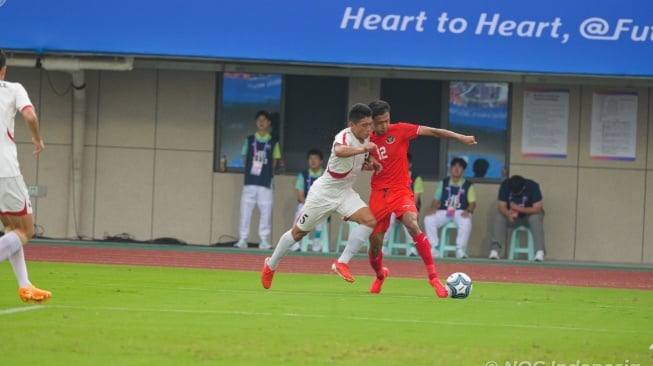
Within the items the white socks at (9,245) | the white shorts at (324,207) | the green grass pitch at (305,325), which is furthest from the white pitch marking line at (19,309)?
the white shorts at (324,207)

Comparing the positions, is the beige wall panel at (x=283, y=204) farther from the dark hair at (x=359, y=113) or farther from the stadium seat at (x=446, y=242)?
the dark hair at (x=359, y=113)

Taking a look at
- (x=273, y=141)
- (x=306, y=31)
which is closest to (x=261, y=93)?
(x=273, y=141)

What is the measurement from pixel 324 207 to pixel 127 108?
10244mm

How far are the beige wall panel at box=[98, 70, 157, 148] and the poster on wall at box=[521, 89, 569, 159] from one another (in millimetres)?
6979

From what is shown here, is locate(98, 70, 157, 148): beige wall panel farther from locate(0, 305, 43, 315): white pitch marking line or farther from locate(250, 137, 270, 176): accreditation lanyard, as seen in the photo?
locate(0, 305, 43, 315): white pitch marking line

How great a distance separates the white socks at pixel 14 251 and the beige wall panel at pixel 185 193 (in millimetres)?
12185

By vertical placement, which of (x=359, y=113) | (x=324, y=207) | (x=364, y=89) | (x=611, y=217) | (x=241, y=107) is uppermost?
(x=364, y=89)

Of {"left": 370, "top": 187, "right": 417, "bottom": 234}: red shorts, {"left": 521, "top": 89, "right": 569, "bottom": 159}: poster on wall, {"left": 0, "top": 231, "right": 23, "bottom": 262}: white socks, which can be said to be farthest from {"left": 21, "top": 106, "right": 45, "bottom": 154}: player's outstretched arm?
{"left": 521, "top": 89, "right": 569, "bottom": 159}: poster on wall

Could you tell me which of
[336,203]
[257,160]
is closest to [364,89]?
[257,160]

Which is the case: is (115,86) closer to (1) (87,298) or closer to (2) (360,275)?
(2) (360,275)

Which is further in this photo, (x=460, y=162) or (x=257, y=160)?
(x=257, y=160)

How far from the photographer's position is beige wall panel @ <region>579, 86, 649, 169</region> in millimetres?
23062

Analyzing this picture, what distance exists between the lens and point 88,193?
2383cm

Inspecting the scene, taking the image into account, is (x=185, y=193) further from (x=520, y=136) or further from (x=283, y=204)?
(x=520, y=136)
